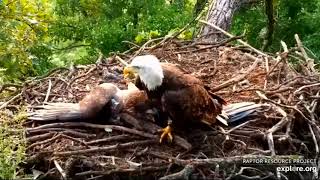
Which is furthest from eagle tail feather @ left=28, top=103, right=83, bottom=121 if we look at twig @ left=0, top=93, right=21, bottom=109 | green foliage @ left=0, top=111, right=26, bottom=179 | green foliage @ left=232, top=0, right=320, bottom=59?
green foliage @ left=232, top=0, right=320, bottom=59

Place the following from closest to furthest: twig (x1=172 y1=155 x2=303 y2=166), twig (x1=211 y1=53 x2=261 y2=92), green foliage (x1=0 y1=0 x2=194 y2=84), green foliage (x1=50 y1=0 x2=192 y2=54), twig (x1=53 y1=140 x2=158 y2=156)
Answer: twig (x1=172 y1=155 x2=303 y2=166) → twig (x1=53 y1=140 x2=158 y2=156) → twig (x1=211 y1=53 x2=261 y2=92) → green foliage (x1=0 y1=0 x2=194 y2=84) → green foliage (x1=50 y1=0 x2=192 y2=54)

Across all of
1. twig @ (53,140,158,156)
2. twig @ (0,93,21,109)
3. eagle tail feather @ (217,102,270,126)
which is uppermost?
twig @ (0,93,21,109)

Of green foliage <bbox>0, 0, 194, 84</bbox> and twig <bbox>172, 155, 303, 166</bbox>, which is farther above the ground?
green foliage <bbox>0, 0, 194, 84</bbox>

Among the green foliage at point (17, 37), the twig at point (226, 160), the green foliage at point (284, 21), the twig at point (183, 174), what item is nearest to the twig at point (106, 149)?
the twig at point (226, 160)

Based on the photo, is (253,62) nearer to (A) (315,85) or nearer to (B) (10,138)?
(A) (315,85)

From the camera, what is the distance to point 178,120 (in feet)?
15.2

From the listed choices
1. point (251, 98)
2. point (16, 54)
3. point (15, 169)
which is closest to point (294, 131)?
point (251, 98)

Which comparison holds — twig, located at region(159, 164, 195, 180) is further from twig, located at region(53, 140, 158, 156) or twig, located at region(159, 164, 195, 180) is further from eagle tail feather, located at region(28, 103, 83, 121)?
eagle tail feather, located at region(28, 103, 83, 121)

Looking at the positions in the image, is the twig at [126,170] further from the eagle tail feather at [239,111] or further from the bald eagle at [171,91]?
the eagle tail feather at [239,111]

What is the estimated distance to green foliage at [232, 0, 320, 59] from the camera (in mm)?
7320

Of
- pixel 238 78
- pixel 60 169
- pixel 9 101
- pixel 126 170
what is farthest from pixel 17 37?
pixel 126 170

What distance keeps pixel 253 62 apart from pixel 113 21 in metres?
2.09

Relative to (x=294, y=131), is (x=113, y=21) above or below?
above

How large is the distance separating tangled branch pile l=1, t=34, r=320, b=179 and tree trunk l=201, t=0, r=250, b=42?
0.86 m
